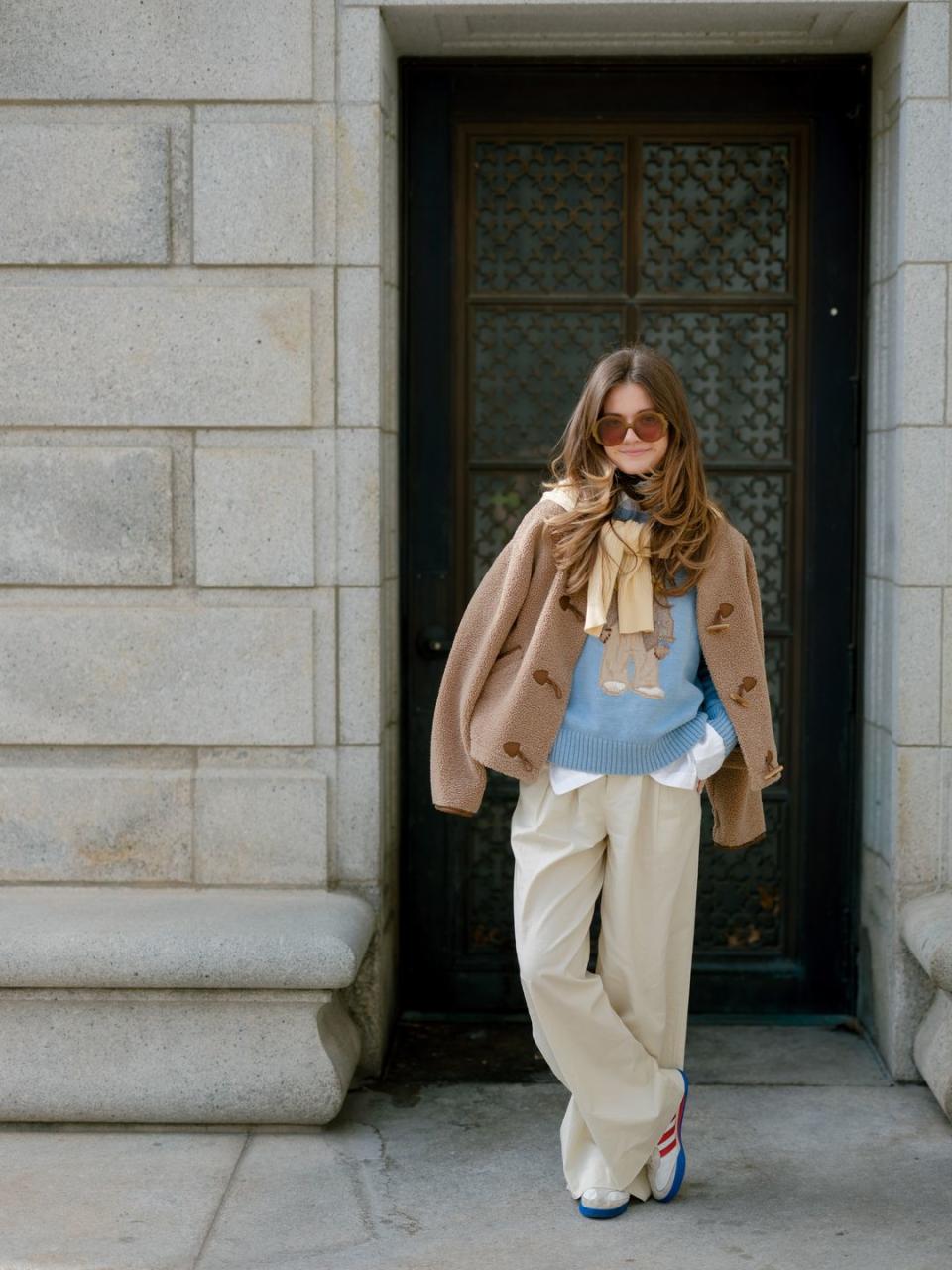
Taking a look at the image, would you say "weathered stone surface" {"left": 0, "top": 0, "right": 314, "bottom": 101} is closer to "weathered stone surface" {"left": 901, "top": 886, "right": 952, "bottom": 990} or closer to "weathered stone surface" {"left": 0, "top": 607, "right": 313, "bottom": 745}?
"weathered stone surface" {"left": 0, "top": 607, "right": 313, "bottom": 745}

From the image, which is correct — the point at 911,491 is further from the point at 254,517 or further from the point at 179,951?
the point at 179,951

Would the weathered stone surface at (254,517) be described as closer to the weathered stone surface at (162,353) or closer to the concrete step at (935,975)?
the weathered stone surface at (162,353)

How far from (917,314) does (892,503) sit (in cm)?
57

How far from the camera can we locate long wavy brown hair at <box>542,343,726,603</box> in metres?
3.88

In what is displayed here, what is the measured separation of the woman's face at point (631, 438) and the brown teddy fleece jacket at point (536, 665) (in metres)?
0.19

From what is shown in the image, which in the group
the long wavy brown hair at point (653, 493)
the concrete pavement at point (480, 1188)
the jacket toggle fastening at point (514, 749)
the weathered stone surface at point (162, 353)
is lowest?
the concrete pavement at point (480, 1188)

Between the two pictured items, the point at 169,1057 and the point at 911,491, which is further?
the point at 911,491

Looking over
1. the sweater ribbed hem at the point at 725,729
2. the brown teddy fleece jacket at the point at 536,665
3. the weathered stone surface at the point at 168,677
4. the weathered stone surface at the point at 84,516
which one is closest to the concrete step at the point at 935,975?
the brown teddy fleece jacket at the point at 536,665

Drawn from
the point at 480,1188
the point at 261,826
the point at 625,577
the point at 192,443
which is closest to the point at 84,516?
the point at 192,443

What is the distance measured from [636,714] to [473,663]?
17.1 inches

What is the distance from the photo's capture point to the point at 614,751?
3.91 meters

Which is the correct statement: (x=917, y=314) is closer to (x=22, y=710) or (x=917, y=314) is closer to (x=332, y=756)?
(x=332, y=756)

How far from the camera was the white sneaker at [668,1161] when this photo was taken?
411cm

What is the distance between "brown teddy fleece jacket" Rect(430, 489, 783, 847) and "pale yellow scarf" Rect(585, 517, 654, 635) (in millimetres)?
88
